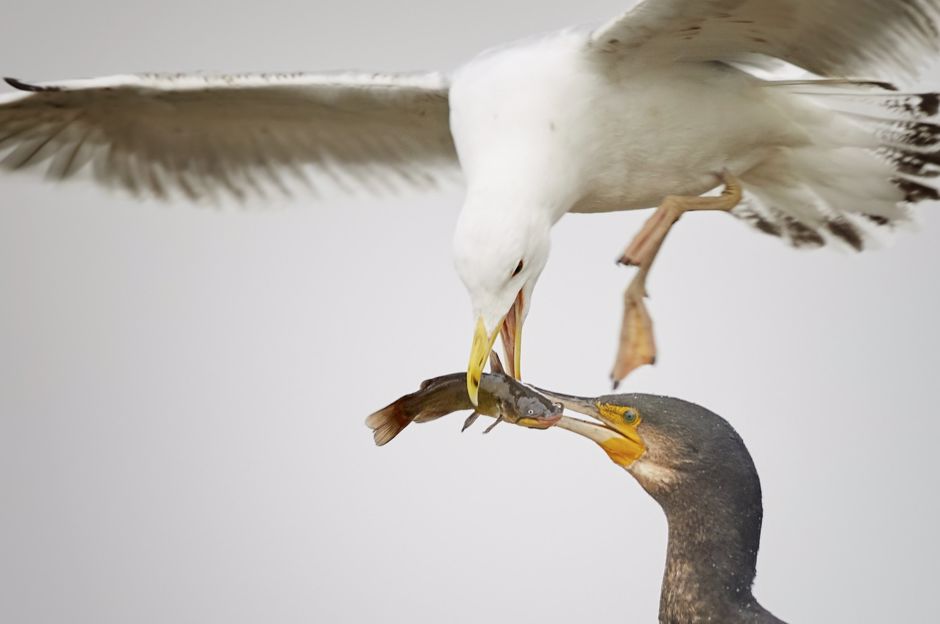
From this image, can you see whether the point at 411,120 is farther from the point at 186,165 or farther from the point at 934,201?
the point at 934,201

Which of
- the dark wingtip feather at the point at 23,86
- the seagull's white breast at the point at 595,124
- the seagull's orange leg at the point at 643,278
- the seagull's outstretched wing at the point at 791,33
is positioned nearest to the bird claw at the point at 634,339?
the seagull's orange leg at the point at 643,278

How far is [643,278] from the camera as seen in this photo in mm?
3197

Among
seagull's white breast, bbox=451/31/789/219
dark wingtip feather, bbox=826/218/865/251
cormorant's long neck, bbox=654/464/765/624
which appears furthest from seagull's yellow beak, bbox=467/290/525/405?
dark wingtip feather, bbox=826/218/865/251

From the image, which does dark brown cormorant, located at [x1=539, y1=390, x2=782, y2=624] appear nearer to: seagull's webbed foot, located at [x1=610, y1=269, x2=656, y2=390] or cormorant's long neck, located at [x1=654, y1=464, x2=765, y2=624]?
cormorant's long neck, located at [x1=654, y1=464, x2=765, y2=624]

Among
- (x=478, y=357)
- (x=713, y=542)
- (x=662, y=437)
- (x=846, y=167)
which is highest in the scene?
(x=846, y=167)

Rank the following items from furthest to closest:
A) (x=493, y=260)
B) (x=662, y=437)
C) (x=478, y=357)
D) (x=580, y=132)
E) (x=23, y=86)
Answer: (x=23, y=86)
(x=580, y=132)
(x=493, y=260)
(x=478, y=357)
(x=662, y=437)

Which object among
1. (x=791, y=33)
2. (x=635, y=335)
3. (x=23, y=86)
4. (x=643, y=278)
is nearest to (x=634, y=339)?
(x=635, y=335)

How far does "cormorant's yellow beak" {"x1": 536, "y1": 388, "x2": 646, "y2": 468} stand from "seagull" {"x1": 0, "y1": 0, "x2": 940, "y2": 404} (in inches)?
7.9

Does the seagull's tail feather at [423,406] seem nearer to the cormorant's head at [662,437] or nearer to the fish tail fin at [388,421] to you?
the fish tail fin at [388,421]

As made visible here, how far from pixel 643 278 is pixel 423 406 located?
2.63 feet

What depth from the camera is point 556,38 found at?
10.3ft

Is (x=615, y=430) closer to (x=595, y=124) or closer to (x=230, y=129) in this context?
(x=595, y=124)

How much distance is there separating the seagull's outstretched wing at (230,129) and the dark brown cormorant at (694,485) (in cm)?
119

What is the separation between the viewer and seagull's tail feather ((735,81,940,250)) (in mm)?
3311
